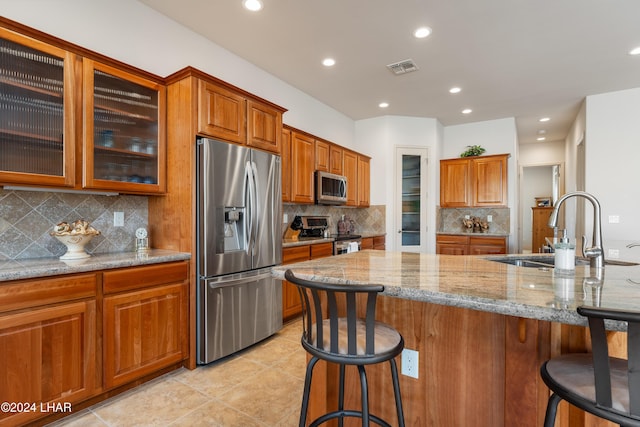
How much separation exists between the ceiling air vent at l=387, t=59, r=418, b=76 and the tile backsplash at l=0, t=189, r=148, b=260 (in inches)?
118

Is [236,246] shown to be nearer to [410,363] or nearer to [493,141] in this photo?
[410,363]

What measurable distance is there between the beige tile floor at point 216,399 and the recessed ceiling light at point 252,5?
2.91 m

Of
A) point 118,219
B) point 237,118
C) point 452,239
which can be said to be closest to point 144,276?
point 118,219

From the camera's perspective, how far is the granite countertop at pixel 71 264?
1.67 metres

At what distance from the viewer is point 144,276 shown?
218 centimetres

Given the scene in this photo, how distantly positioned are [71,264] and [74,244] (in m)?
Result: 0.28

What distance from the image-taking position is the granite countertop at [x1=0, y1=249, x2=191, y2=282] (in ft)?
5.47

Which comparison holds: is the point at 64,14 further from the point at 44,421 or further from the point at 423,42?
the point at 423,42

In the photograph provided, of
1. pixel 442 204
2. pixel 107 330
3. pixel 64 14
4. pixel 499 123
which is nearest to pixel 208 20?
pixel 64 14

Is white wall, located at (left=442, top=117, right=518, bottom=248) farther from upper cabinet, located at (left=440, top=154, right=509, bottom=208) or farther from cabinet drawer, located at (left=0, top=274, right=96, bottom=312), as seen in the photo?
cabinet drawer, located at (left=0, top=274, right=96, bottom=312)

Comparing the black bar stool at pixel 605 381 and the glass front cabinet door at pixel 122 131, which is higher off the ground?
the glass front cabinet door at pixel 122 131

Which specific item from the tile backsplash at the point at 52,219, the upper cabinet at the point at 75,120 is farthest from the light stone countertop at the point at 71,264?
the upper cabinet at the point at 75,120

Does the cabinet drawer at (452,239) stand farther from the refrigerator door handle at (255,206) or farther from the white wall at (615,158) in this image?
the refrigerator door handle at (255,206)

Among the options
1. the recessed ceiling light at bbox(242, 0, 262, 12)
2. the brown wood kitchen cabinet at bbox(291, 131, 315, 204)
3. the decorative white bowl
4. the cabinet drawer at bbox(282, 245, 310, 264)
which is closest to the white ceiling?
the recessed ceiling light at bbox(242, 0, 262, 12)
